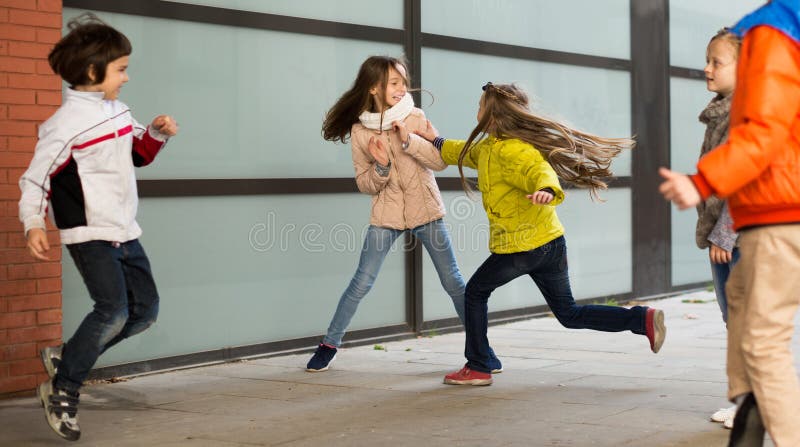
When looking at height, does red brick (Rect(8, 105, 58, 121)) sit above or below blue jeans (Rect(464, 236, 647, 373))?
above

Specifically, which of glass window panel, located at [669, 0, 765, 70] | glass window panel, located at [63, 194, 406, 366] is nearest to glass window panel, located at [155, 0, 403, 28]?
glass window panel, located at [63, 194, 406, 366]

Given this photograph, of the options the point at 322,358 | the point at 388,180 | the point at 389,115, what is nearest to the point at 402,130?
the point at 389,115

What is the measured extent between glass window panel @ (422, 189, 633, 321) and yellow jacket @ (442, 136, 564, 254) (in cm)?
247

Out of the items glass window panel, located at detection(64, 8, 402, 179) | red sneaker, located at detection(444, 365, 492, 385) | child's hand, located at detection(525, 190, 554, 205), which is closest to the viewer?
child's hand, located at detection(525, 190, 554, 205)

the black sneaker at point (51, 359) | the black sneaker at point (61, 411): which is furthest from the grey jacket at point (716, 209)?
the black sneaker at point (51, 359)

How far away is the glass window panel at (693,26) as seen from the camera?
11398mm

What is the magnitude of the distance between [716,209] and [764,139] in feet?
5.66

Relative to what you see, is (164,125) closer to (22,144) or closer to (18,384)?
(22,144)

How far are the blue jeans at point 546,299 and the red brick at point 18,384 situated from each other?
2268mm

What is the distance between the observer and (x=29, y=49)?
5.81 metres

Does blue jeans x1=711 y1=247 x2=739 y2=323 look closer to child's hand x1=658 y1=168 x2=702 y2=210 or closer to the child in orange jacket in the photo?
the child in orange jacket

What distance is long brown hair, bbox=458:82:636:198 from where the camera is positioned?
600cm

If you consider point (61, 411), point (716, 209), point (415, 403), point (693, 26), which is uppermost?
point (693, 26)

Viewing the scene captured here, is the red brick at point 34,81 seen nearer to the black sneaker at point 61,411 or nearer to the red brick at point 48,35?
the red brick at point 48,35
